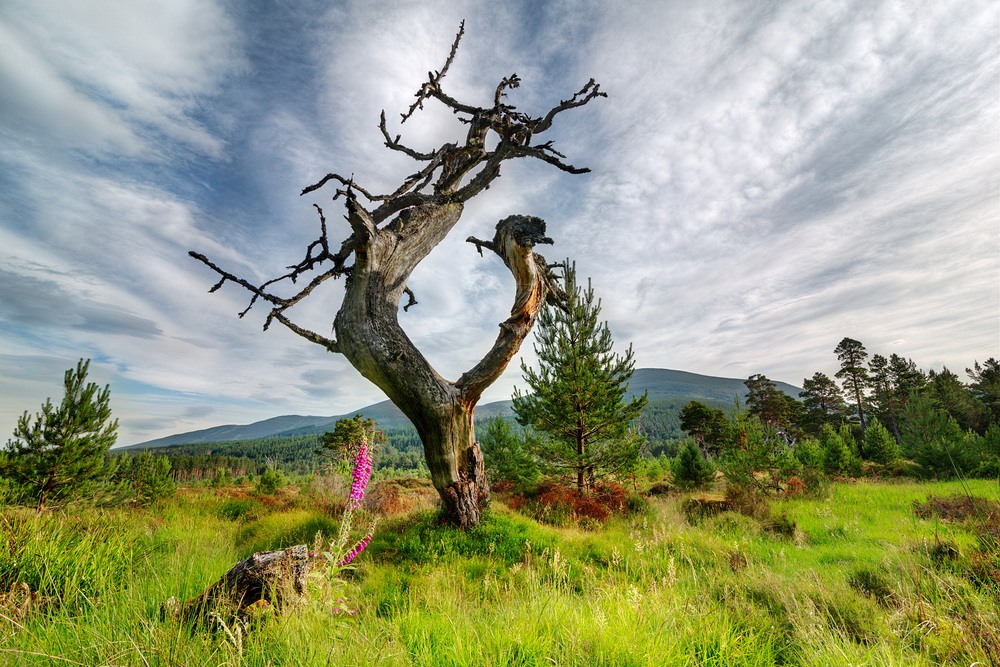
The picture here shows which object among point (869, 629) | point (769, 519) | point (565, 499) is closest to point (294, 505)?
point (565, 499)

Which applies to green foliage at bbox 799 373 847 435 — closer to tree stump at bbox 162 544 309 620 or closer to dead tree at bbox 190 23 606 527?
dead tree at bbox 190 23 606 527

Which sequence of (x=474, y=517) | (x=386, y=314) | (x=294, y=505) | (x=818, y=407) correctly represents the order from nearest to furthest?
(x=386, y=314)
(x=474, y=517)
(x=294, y=505)
(x=818, y=407)

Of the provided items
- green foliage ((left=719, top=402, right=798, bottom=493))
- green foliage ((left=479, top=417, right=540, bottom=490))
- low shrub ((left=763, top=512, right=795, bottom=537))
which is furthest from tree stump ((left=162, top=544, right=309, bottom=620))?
green foliage ((left=719, top=402, right=798, bottom=493))

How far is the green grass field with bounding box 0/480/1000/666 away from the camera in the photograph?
1.96 meters

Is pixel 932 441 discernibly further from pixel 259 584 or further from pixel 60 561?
pixel 60 561

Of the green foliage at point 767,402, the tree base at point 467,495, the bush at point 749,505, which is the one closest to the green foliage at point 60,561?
the tree base at point 467,495

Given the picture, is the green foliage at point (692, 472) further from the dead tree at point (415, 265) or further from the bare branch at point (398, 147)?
the bare branch at point (398, 147)

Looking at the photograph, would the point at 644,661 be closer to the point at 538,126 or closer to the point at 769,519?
the point at 538,126

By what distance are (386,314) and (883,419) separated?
58563 mm

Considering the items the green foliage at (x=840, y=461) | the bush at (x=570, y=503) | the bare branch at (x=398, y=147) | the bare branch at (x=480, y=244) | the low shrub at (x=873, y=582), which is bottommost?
the green foliage at (x=840, y=461)

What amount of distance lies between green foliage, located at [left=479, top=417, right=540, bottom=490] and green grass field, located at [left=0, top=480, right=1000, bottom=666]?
6.69 metres

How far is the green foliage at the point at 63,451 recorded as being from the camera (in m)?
8.39

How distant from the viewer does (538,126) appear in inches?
261

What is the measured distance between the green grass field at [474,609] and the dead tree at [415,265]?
1.44m
